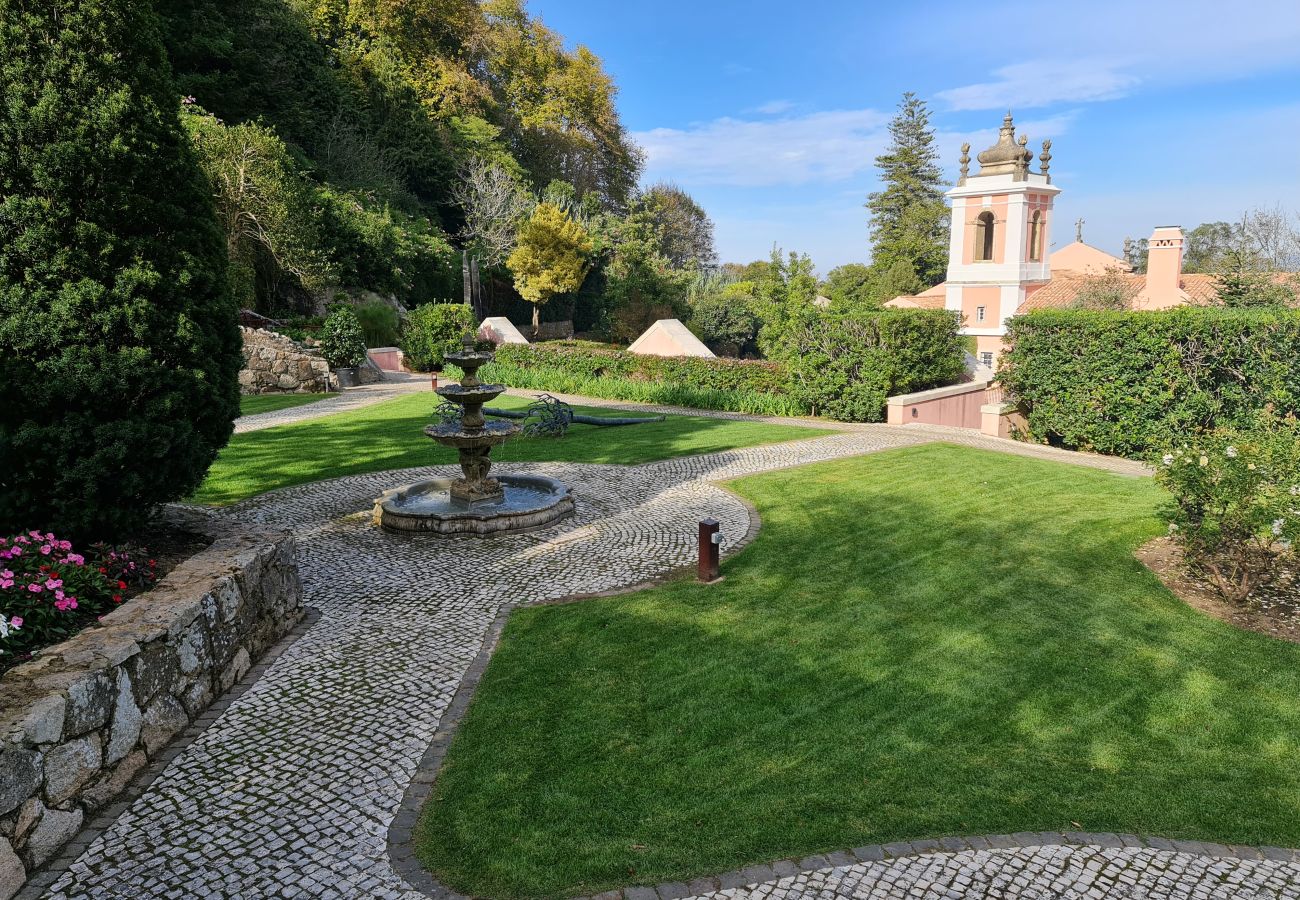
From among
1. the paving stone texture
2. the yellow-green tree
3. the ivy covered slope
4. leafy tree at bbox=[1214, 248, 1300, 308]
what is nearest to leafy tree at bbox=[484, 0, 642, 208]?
the ivy covered slope

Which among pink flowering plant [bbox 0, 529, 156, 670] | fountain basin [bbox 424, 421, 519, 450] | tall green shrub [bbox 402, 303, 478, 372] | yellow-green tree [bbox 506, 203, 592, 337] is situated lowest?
pink flowering plant [bbox 0, 529, 156, 670]

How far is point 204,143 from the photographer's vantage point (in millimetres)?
24203

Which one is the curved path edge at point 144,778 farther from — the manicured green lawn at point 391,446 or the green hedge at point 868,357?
the green hedge at point 868,357

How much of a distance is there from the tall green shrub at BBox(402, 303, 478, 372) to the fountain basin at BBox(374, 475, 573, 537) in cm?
1686

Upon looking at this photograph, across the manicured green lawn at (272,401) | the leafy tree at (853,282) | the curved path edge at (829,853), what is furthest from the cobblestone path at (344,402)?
the leafy tree at (853,282)

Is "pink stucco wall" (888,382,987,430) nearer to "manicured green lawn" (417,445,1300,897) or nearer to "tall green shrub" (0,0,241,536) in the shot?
"manicured green lawn" (417,445,1300,897)

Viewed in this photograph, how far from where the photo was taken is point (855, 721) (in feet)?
17.1

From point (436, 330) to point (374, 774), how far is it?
78.4 feet

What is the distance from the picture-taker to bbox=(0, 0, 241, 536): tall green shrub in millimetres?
5723

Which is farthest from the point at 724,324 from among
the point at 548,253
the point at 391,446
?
the point at 391,446

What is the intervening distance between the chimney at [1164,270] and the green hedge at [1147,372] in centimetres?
1746

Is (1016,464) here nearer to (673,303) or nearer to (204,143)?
(204,143)

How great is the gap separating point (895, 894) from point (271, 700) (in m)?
4.20

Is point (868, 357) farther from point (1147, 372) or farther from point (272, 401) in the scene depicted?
point (272, 401)
